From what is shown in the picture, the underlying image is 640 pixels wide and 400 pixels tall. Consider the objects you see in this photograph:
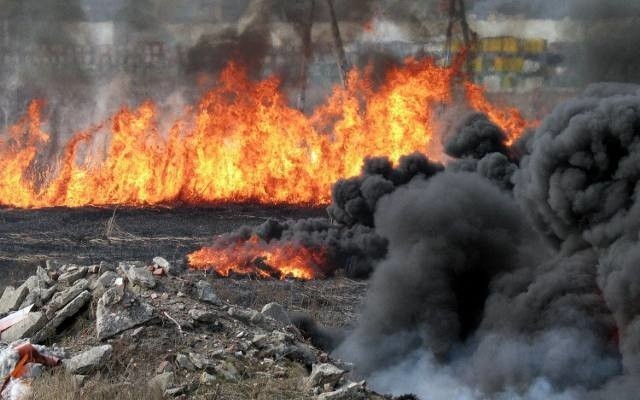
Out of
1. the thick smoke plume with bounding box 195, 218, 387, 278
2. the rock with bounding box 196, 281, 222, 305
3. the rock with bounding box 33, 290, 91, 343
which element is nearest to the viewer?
the rock with bounding box 33, 290, 91, 343

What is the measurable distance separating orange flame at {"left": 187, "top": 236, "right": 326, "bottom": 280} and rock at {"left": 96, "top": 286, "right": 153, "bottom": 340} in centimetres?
948

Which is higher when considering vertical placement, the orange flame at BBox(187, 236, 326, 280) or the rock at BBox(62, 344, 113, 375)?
the orange flame at BBox(187, 236, 326, 280)

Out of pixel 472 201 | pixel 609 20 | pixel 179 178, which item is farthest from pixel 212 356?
pixel 609 20

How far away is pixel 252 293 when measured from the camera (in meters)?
18.5

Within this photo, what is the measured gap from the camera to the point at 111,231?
26188 millimetres

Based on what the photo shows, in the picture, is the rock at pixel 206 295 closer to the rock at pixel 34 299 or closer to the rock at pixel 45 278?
the rock at pixel 34 299

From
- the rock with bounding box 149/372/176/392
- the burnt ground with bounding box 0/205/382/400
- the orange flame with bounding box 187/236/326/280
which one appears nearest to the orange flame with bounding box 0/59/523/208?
the burnt ground with bounding box 0/205/382/400

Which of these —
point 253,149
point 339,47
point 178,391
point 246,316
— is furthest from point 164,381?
point 339,47

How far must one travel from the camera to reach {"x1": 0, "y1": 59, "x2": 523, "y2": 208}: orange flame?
33.2 m

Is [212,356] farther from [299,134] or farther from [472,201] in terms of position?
[299,134]

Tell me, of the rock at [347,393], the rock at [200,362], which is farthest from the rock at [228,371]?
the rock at [347,393]

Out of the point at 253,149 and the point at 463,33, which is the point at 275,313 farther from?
the point at 463,33

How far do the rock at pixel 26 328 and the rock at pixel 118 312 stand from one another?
0.77 m

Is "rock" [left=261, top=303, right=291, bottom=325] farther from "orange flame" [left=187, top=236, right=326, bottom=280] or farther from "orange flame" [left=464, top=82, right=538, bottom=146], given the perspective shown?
"orange flame" [left=464, top=82, right=538, bottom=146]
